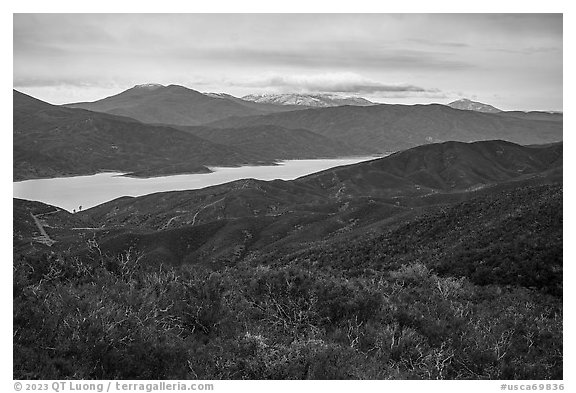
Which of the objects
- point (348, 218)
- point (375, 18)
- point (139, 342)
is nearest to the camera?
point (139, 342)

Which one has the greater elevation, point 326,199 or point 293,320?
point 293,320

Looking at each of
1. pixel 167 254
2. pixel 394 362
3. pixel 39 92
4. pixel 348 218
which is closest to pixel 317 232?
pixel 348 218

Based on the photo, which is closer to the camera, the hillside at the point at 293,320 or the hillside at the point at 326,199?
the hillside at the point at 293,320

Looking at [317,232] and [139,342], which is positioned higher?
[139,342]

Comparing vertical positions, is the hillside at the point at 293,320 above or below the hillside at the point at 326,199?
above

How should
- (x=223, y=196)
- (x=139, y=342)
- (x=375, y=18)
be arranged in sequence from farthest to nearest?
1. (x=223, y=196)
2. (x=375, y=18)
3. (x=139, y=342)

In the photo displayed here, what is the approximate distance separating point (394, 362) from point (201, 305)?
3.65 metres

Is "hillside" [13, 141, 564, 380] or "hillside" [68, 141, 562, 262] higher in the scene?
"hillside" [13, 141, 564, 380]

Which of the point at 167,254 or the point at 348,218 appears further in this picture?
the point at 348,218

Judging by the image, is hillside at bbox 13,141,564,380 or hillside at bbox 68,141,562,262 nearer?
hillside at bbox 13,141,564,380

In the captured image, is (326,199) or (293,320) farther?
(326,199)
